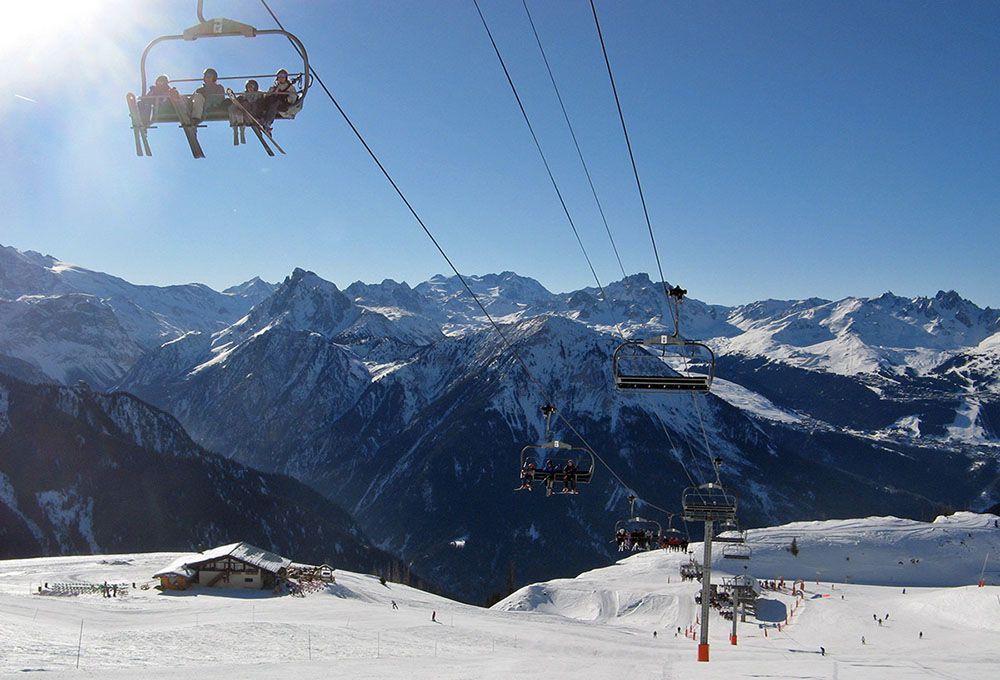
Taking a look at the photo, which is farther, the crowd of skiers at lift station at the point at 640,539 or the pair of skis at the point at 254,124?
the crowd of skiers at lift station at the point at 640,539

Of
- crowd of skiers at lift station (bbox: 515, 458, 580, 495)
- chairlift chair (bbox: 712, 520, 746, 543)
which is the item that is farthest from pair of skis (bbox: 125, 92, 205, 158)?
chairlift chair (bbox: 712, 520, 746, 543)

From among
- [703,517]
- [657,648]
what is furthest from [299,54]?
[657,648]

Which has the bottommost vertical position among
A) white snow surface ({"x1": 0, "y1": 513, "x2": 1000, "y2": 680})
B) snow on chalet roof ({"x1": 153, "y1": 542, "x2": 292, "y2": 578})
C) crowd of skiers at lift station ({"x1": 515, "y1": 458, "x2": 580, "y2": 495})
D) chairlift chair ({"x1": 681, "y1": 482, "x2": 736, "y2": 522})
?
white snow surface ({"x1": 0, "y1": 513, "x2": 1000, "y2": 680})

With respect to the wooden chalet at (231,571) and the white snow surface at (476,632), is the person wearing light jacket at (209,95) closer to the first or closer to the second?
the white snow surface at (476,632)

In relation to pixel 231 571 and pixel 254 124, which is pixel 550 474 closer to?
pixel 254 124

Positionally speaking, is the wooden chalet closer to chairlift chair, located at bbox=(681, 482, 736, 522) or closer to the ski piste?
chairlift chair, located at bbox=(681, 482, 736, 522)

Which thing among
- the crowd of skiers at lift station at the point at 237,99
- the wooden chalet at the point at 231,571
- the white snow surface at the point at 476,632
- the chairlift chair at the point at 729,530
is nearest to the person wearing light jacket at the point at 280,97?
the crowd of skiers at lift station at the point at 237,99
